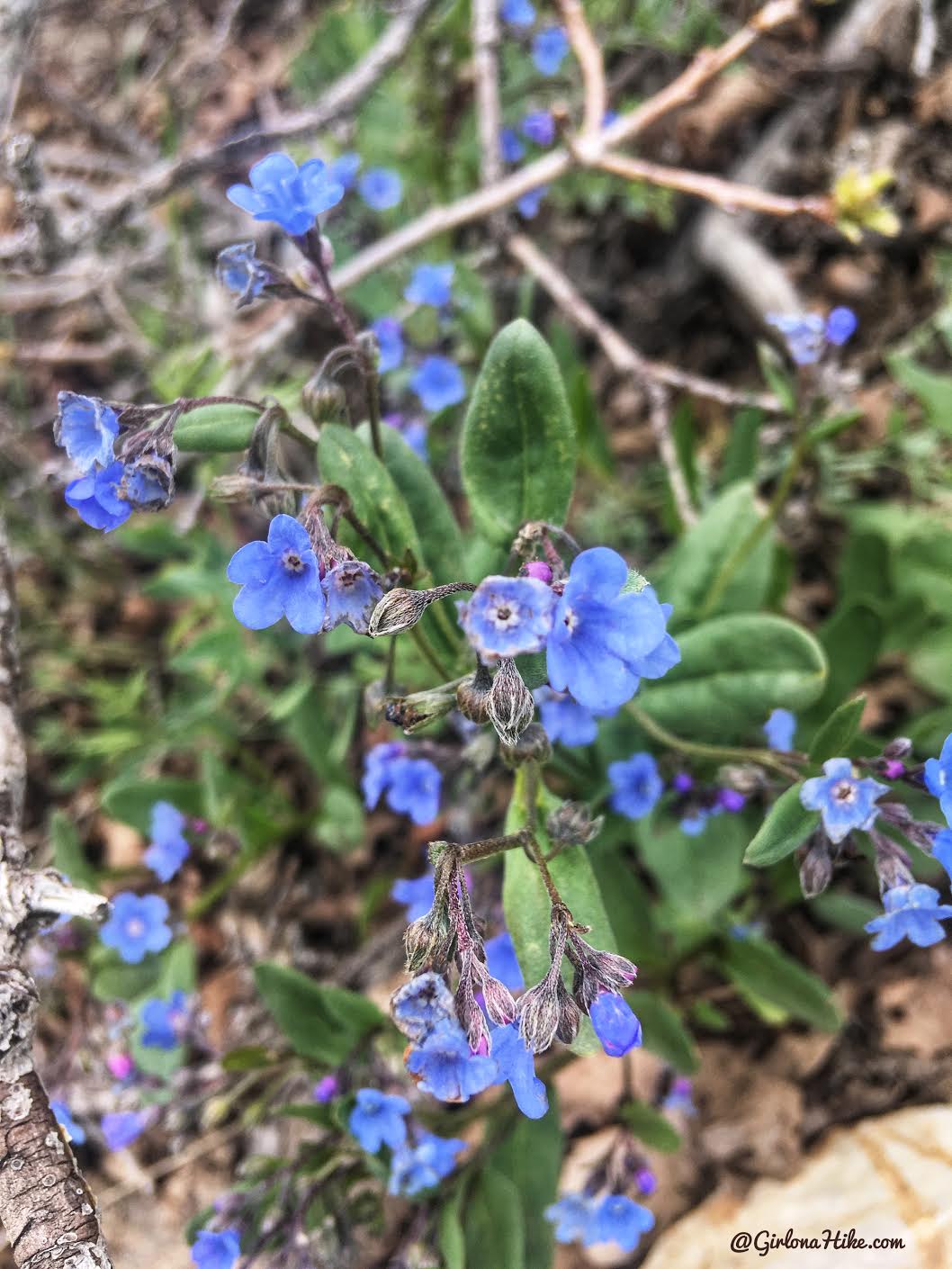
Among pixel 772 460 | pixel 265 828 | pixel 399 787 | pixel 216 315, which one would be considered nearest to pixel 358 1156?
pixel 399 787

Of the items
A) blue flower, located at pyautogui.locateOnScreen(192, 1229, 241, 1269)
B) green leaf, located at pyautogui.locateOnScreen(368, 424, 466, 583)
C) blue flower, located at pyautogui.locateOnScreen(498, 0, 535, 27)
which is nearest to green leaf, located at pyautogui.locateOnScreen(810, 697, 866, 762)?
green leaf, located at pyautogui.locateOnScreen(368, 424, 466, 583)

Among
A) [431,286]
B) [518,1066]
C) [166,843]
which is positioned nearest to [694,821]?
[518,1066]

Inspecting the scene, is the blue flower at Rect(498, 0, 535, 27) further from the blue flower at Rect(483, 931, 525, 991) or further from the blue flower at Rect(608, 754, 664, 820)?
the blue flower at Rect(483, 931, 525, 991)

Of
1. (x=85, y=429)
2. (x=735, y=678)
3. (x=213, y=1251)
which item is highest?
(x=85, y=429)

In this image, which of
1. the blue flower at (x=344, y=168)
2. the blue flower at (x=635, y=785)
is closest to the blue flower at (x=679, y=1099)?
the blue flower at (x=635, y=785)

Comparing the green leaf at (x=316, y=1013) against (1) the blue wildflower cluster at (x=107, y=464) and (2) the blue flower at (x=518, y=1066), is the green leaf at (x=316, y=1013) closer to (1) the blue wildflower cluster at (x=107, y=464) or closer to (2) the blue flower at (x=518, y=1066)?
(2) the blue flower at (x=518, y=1066)

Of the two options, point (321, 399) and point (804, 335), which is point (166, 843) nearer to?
point (321, 399)

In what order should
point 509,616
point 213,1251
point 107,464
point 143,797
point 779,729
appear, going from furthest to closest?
point 143,797
point 779,729
point 213,1251
point 107,464
point 509,616
